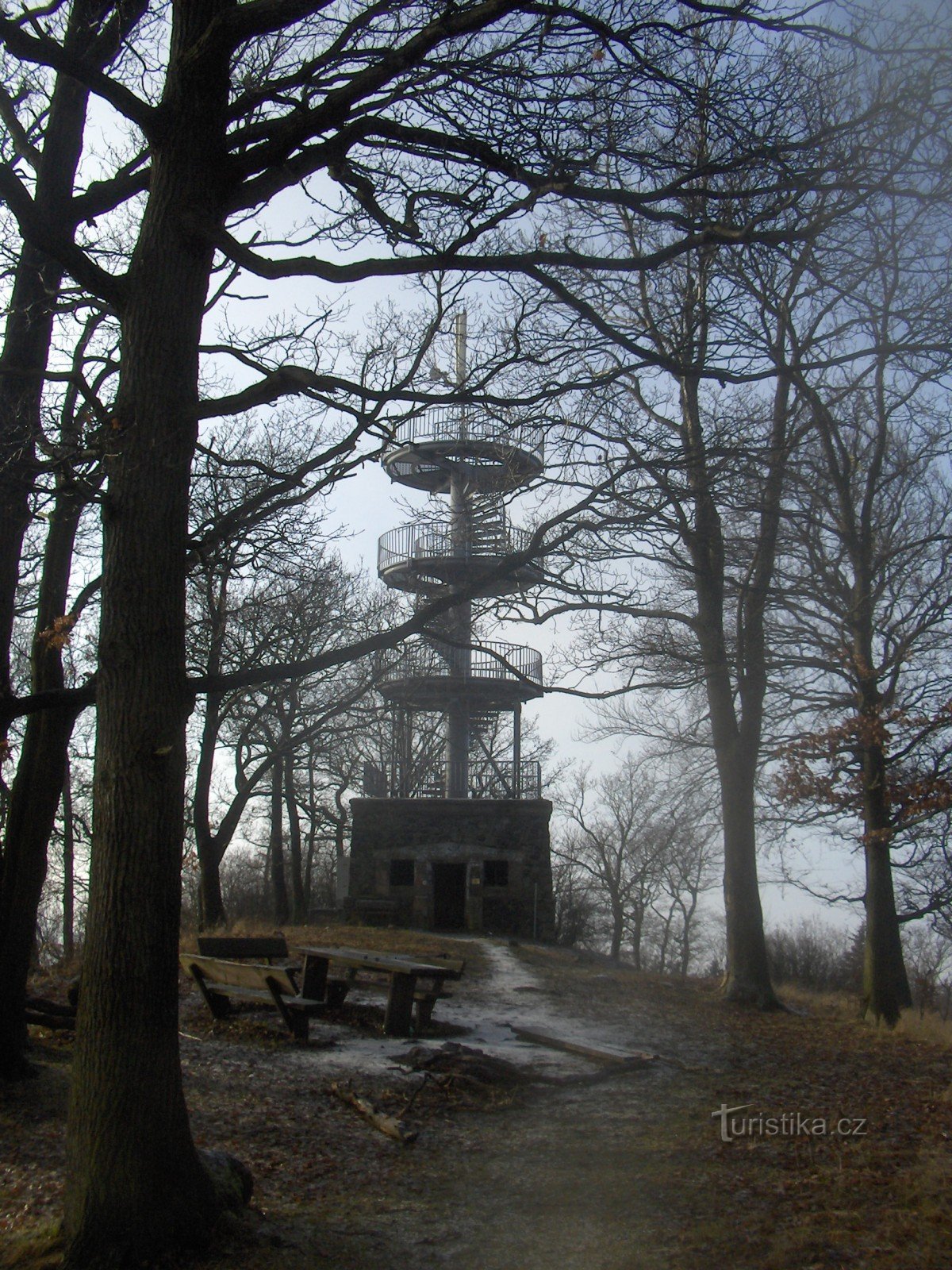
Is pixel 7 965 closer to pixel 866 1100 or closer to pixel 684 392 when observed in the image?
pixel 866 1100

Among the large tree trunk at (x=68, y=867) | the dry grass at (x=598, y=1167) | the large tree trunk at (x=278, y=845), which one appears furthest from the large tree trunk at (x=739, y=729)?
the large tree trunk at (x=278, y=845)

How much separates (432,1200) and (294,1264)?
1.18 meters

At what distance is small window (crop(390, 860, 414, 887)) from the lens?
24.2m

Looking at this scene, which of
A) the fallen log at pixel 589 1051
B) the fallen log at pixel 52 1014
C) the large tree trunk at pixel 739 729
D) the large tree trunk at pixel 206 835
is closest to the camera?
the fallen log at pixel 52 1014

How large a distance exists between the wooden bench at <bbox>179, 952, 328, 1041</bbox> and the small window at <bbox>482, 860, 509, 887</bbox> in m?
13.6

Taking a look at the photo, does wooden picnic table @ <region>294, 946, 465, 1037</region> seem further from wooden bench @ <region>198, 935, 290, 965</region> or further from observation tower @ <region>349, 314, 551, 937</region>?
observation tower @ <region>349, 314, 551, 937</region>

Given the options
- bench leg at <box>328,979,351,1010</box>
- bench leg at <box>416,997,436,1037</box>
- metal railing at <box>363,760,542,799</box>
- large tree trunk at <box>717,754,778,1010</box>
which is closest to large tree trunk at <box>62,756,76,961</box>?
metal railing at <box>363,760,542,799</box>

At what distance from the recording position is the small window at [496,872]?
23.9 metres

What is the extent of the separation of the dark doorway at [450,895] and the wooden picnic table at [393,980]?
1361 centimetres

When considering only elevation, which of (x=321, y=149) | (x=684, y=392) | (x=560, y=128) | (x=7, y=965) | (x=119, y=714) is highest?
(x=684, y=392)

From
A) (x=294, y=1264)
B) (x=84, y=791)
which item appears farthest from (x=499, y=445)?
(x=84, y=791)

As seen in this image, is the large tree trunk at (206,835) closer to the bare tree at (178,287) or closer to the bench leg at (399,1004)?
the bench leg at (399,1004)

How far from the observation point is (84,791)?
20.5m

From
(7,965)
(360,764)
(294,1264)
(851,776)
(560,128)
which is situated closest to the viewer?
(294,1264)
